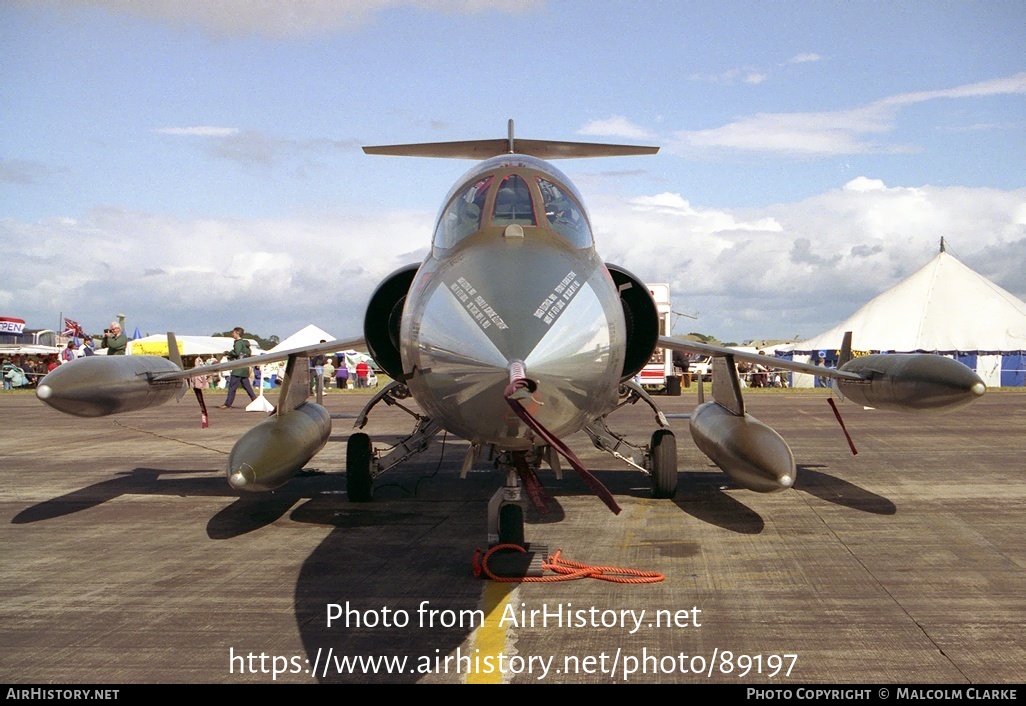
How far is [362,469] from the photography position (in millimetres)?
9289

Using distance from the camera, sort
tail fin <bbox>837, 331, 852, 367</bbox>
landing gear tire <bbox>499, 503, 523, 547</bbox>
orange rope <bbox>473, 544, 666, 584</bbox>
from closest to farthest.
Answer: orange rope <bbox>473, 544, 666, 584</bbox> → landing gear tire <bbox>499, 503, 523, 547</bbox> → tail fin <bbox>837, 331, 852, 367</bbox>

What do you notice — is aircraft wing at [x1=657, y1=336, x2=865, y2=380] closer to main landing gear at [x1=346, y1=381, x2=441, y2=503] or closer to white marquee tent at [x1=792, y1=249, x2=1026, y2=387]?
main landing gear at [x1=346, y1=381, x2=441, y2=503]

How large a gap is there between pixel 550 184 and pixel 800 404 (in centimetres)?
2107

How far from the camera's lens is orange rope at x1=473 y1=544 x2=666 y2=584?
5961 millimetres

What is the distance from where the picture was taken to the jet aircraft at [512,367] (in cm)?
459


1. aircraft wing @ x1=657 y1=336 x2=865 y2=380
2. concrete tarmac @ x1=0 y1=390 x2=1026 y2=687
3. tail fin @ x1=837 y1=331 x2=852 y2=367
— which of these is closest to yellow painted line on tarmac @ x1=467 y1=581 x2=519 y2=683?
concrete tarmac @ x1=0 y1=390 x2=1026 y2=687

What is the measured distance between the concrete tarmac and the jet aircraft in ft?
2.53

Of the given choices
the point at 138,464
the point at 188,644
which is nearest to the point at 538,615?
the point at 188,644

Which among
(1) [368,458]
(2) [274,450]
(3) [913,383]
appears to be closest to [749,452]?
(3) [913,383]

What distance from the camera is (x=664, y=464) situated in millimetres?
9258

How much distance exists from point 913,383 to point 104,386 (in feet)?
26.9

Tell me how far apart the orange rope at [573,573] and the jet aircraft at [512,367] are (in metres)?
0.27

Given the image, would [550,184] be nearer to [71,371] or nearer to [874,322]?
[71,371]
